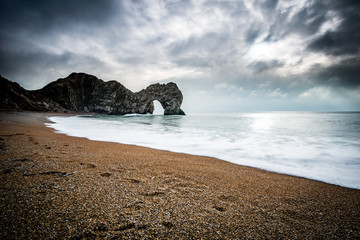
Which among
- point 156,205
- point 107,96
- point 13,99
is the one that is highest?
point 107,96

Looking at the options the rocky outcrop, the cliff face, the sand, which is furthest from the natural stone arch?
the sand

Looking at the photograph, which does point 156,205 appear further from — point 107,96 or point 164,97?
point 107,96

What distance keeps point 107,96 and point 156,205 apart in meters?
78.7

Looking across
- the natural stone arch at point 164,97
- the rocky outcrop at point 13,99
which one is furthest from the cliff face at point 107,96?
the rocky outcrop at point 13,99

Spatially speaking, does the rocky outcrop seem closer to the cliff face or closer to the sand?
the cliff face

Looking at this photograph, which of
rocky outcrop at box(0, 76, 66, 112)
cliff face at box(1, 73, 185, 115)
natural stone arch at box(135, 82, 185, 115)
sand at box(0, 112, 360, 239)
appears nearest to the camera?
sand at box(0, 112, 360, 239)

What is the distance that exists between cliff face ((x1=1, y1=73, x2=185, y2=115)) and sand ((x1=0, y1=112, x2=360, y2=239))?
63.5 m

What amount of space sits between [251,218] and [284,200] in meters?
1.05

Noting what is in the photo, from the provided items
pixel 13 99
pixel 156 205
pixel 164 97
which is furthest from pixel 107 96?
pixel 156 205

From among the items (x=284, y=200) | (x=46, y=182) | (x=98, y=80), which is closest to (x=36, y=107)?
(x=98, y=80)

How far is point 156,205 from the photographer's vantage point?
193 centimetres

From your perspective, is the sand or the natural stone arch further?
the natural stone arch

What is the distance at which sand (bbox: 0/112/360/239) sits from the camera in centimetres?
146

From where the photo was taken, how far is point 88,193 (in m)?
2.07
